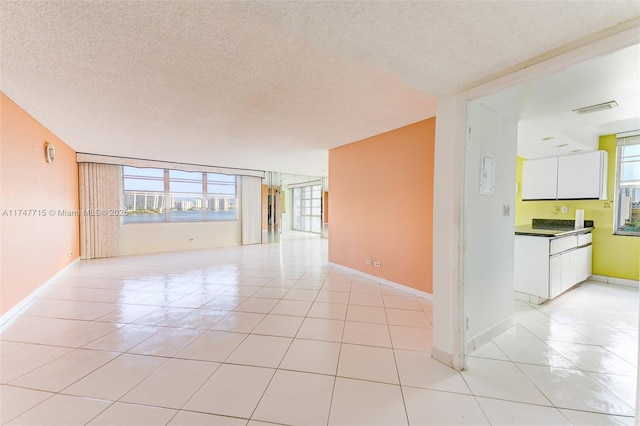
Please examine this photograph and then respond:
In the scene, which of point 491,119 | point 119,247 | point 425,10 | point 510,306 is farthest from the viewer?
point 119,247

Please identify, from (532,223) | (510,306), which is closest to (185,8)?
(510,306)

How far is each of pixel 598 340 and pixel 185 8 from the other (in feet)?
14.5

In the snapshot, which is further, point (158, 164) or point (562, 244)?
point (158, 164)

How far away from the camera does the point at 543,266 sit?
3150 mm

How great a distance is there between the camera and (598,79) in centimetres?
187

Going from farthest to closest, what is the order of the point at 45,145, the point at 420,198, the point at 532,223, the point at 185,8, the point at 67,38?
the point at 532,223 → the point at 45,145 → the point at 420,198 → the point at 67,38 → the point at 185,8

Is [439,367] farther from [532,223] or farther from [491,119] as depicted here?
[532,223]

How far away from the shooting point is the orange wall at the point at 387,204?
3469 mm

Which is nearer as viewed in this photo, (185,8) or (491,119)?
(185,8)

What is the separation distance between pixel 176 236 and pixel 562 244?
8.57 m

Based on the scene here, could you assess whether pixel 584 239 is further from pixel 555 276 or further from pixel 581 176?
pixel 555 276

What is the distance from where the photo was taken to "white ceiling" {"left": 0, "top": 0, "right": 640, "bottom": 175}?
1283 mm

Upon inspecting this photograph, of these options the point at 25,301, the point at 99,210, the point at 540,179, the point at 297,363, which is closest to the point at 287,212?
the point at 99,210

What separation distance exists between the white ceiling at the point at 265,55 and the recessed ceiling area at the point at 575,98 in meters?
0.16
